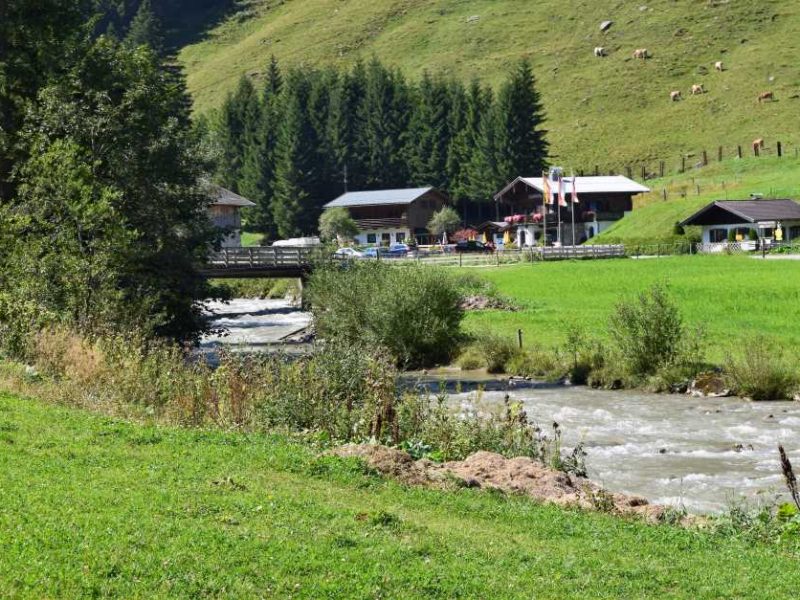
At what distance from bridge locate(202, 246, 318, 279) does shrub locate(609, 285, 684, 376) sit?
89.0 ft

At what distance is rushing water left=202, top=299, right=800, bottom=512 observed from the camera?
65.0 ft

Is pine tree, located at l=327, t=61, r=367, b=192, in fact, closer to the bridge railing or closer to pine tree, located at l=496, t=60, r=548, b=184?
pine tree, located at l=496, t=60, r=548, b=184

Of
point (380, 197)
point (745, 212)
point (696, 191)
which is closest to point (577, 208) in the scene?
point (696, 191)

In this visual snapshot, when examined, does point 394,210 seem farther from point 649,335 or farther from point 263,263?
point 649,335

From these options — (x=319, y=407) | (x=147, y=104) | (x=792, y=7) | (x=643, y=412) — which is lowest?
(x=643, y=412)

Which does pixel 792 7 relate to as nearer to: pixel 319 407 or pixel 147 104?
pixel 147 104

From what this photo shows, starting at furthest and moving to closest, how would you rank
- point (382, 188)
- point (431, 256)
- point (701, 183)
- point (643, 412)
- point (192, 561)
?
Answer: point (382, 188) → point (701, 183) → point (431, 256) → point (643, 412) → point (192, 561)

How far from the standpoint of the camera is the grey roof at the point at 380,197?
406 feet

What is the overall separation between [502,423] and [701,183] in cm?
9193

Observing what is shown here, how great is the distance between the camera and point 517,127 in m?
121

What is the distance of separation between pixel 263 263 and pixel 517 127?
217ft

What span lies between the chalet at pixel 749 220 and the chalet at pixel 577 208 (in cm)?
2413

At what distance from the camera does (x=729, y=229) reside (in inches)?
3275

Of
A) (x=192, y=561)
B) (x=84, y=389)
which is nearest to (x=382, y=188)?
(x=84, y=389)
